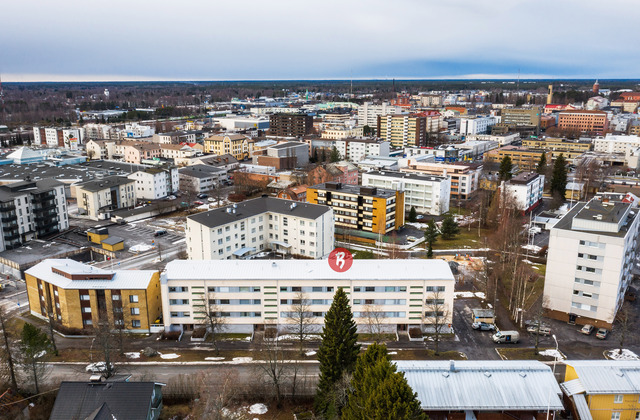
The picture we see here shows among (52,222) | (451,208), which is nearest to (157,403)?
(52,222)

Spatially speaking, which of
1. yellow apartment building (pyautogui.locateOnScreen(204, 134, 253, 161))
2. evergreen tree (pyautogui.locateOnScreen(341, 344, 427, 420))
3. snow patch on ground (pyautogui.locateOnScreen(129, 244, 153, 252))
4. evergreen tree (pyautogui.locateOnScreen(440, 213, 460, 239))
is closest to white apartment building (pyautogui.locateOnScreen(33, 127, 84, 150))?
yellow apartment building (pyautogui.locateOnScreen(204, 134, 253, 161))

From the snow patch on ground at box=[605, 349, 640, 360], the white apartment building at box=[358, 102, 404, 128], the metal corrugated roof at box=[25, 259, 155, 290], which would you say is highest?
the white apartment building at box=[358, 102, 404, 128]

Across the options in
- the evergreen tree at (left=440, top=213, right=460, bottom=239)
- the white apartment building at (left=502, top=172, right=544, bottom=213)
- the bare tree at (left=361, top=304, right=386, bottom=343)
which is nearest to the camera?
the bare tree at (left=361, top=304, right=386, bottom=343)

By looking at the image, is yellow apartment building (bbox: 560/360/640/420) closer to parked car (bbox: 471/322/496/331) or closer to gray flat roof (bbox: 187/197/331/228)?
parked car (bbox: 471/322/496/331)

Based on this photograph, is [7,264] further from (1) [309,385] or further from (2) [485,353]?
(2) [485,353]

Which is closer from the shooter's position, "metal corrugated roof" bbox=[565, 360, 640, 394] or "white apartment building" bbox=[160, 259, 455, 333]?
"metal corrugated roof" bbox=[565, 360, 640, 394]

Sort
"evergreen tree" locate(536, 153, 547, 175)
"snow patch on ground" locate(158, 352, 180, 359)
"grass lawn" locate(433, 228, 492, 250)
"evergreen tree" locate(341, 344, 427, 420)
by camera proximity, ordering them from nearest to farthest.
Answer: "evergreen tree" locate(341, 344, 427, 420)
"snow patch on ground" locate(158, 352, 180, 359)
"grass lawn" locate(433, 228, 492, 250)
"evergreen tree" locate(536, 153, 547, 175)
